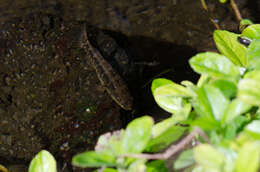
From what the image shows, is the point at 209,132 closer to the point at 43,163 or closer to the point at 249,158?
the point at 249,158

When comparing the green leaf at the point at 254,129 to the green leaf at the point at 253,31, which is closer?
the green leaf at the point at 254,129

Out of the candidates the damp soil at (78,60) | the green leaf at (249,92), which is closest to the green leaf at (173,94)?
the green leaf at (249,92)

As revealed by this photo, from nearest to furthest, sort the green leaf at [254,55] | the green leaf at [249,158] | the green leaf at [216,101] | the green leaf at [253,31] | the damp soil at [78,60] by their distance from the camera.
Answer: the green leaf at [249,158], the green leaf at [216,101], the green leaf at [254,55], the green leaf at [253,31], the damp soil at [78,60]

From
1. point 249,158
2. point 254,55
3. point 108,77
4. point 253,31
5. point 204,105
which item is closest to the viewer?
point 249,158

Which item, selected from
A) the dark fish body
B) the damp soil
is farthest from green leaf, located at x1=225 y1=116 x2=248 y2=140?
the dark fish body

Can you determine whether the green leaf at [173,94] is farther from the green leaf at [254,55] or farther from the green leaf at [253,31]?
the green leaf at [253,31]

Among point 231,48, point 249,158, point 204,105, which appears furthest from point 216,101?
point 231,48
